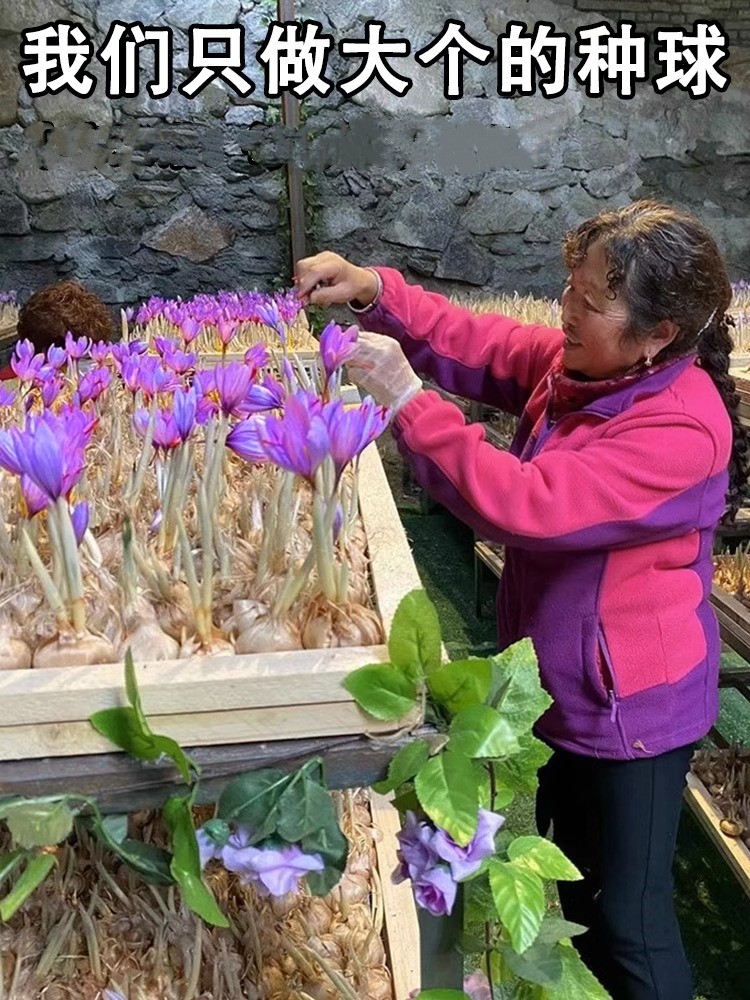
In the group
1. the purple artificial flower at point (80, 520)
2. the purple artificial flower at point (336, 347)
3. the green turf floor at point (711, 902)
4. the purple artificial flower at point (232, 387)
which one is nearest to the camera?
the purple artificial flower at point (80, 520)

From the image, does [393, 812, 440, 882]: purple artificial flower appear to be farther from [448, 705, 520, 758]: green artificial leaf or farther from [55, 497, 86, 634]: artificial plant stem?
[55, 497, 86, 634]: artificial plant stem

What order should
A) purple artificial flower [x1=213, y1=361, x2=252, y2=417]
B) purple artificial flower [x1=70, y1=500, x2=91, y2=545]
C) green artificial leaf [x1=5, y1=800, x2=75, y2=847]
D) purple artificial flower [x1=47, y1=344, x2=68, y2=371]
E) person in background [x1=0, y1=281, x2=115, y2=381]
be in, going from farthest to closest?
1. person in background [x1=0, y1=281, x2=115, y2=381]
2. purple artificial flower [x1=47, y1=344, x2=68, y2=371]
3. purple artificial flower [x1=213, y1=361, x2=252, y2=417]
4. purple artificial flower [x1=70, y1=500, x2=91, y2=545]
5. green artificial leaf [x1=5, y1=800, x2=75, y2=847]

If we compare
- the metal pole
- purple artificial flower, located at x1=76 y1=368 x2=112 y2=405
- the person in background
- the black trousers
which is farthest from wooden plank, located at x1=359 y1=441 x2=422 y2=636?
the metal pole

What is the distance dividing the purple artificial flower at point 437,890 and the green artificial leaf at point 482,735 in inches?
3.2

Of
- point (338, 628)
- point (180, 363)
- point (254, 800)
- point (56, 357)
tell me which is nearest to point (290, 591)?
point (338, 628)

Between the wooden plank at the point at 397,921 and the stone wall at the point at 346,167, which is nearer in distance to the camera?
the wooden plank at the point at 397,921

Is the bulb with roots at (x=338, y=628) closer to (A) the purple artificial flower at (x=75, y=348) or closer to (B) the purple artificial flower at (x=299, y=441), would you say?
(B) the purple artificial flower at (x=299, y=441)

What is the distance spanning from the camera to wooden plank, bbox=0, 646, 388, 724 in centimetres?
57

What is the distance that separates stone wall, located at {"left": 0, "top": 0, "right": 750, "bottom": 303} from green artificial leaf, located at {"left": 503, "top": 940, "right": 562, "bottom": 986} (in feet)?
14.7

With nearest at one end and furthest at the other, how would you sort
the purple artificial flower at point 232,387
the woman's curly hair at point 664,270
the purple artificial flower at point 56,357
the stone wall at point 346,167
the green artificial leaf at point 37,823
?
the green artificial leaf at point 37,823 < the purple artificial flower at point 232,387 < the woman's curly hair at point 664,270 < the purple artificial flower at point 56,357 < the stone wall at point 346,167

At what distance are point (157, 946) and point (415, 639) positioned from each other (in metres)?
0.40

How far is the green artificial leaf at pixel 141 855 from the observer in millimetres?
589

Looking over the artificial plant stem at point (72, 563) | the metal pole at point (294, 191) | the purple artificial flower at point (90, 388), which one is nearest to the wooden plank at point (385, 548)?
the artificial plant stem at point (72, 563)

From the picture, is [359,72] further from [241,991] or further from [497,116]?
Answer: [241,991]
